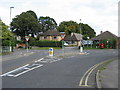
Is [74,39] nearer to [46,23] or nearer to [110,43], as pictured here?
[46,23]

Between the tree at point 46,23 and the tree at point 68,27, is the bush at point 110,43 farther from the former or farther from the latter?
the tree at point 46,23

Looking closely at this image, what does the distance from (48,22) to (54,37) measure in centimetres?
2060

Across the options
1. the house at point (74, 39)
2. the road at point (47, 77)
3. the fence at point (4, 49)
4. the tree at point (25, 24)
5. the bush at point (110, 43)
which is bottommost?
the road at point (47, 77)

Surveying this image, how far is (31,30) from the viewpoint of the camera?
8094cm

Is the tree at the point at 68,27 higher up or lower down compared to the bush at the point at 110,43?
higher up

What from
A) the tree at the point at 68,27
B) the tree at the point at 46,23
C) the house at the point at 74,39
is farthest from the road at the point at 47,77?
the tree at the point at 46,23

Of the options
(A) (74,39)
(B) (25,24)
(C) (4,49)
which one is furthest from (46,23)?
(C) (4,49)

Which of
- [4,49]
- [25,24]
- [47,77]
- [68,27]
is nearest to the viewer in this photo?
[47,77]

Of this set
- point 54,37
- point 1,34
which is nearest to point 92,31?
point 54,37

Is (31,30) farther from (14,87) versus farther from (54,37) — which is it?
(14,87)

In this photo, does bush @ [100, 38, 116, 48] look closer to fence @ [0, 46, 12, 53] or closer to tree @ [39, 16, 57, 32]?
fence @ [0, 46, 12, 53]

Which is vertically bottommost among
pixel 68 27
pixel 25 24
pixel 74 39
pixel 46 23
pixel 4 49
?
pixel 4 49

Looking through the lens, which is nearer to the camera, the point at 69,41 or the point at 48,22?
the point at 69,41

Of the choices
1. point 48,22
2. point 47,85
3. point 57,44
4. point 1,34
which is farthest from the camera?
point 48,22
